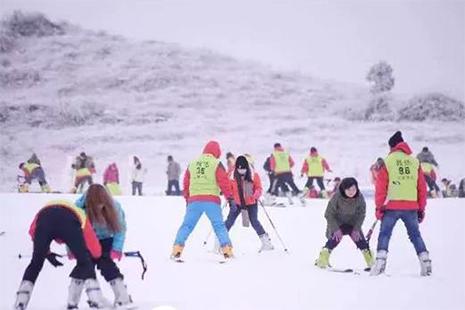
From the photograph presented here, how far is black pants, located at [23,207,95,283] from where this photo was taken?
10.6 feet

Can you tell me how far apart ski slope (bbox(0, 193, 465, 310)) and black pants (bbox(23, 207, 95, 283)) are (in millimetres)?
230

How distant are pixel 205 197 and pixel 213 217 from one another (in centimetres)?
15

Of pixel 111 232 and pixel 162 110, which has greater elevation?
pixel 162 110

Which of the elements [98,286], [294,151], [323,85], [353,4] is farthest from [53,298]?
[323,85]

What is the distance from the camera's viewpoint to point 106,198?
11.1ft

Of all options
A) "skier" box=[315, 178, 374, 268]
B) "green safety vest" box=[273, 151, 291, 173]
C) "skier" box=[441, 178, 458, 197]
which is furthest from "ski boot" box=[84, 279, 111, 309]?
"skier" box=[441, 178, 458, 197]

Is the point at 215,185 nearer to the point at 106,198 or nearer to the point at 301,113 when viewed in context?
the point at 106,198

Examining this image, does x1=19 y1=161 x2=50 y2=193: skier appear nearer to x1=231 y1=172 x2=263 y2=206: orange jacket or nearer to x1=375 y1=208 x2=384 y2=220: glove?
x1=231 y1=172 x2=263 y2=206: orange jacket

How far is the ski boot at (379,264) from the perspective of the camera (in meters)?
4.20

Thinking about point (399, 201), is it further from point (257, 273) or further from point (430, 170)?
point (430, 170)

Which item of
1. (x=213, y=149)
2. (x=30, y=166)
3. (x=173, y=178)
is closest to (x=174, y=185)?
(x=173, y=178)

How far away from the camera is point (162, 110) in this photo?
55.5ft

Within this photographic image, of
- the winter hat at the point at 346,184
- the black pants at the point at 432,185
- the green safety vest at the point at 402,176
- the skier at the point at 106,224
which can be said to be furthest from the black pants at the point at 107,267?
the black pants at the point at 432,185

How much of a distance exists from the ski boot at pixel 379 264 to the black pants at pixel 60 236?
184cm
